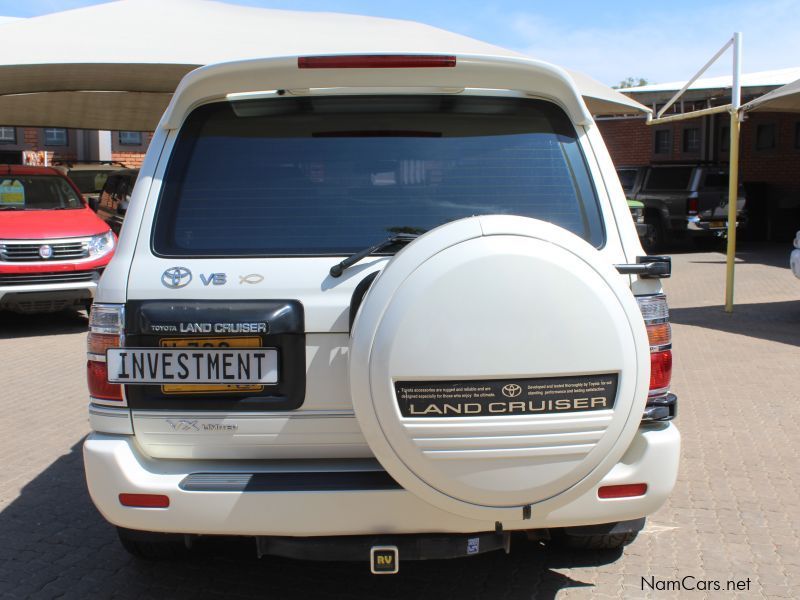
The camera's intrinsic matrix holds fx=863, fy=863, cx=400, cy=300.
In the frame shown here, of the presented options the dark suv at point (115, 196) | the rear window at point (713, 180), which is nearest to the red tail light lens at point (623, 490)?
the dark suv at point (115, 196)

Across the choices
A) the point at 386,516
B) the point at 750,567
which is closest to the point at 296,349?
the point at 386,516

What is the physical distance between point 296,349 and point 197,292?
0.38 m

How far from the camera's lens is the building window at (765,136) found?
75.9 feet

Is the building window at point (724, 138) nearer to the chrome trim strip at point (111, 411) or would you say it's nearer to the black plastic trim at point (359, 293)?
the black plastic trim at point (359, 293)

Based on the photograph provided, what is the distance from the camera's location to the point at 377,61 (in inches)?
119

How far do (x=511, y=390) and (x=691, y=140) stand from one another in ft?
81.3

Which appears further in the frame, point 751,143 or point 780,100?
point 751,143

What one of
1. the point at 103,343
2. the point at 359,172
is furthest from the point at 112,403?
the point at 359,172

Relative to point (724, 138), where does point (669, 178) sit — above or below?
below

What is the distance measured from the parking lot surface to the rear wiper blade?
0.79 metres

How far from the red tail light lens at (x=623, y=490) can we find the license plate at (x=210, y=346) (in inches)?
45.6

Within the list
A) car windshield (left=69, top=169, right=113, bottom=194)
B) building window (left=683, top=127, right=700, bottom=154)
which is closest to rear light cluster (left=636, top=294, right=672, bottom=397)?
car windshield (left=69, top=169, right=113, bottom=194)

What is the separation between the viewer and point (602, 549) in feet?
12.8

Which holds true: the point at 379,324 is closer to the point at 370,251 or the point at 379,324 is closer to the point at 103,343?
the point at 370,251
